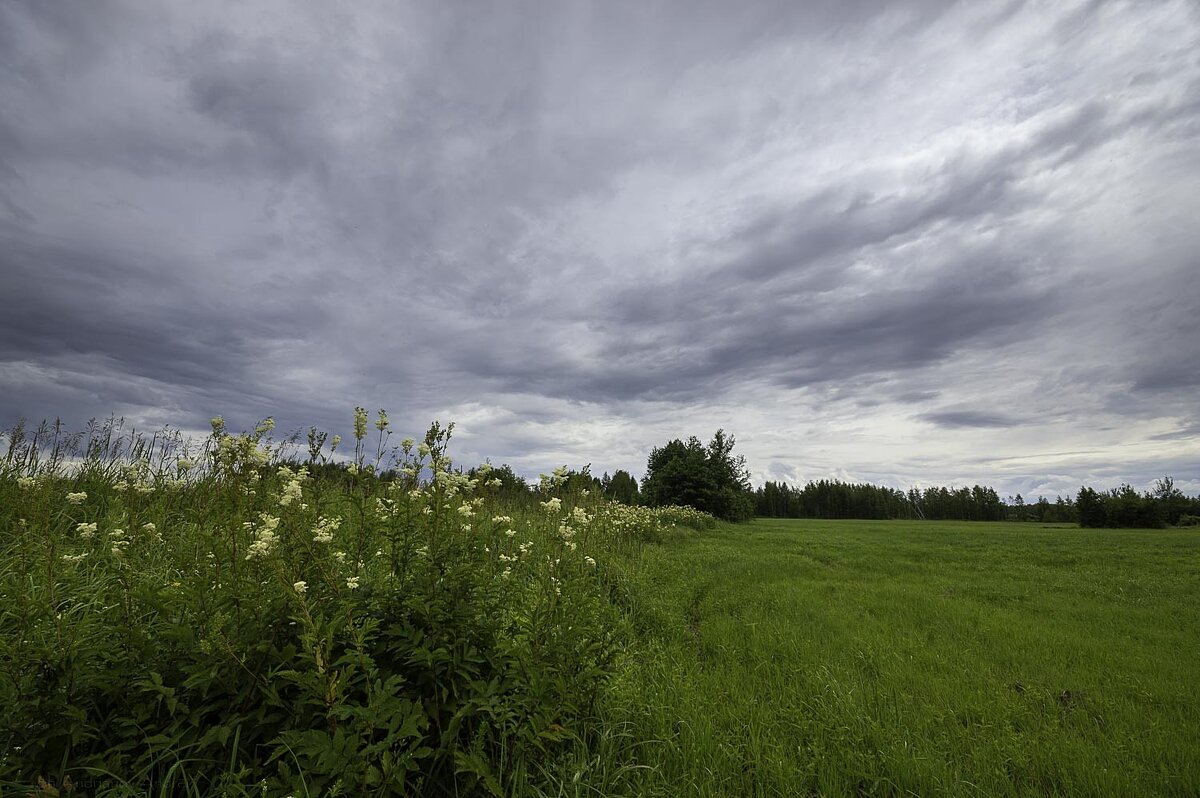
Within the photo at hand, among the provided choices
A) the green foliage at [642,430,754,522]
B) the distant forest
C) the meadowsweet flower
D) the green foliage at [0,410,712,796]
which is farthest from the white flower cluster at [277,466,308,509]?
the distant forest

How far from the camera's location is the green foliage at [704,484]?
132 feet

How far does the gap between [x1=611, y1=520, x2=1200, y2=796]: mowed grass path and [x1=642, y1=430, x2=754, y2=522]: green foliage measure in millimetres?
30794

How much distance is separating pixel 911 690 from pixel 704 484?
36.2m

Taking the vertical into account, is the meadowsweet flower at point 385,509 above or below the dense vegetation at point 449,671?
above

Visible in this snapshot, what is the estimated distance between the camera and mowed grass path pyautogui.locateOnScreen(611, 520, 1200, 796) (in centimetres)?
337

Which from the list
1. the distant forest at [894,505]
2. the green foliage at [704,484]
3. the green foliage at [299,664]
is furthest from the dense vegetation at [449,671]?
the distant forest at [894,505]

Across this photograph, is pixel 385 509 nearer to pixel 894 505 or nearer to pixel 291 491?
pixel 291 491

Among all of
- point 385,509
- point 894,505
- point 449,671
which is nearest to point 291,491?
point 385,509

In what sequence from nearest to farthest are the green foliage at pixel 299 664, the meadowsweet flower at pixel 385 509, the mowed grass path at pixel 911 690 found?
1. the green foliage at pixel 299 664
2. the meadowsweet flower at pixel 385 509
3. the mowed grass path at pixel 911 690

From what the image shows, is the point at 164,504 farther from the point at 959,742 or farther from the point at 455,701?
the point at 959,742

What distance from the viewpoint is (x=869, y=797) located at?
3234 mm

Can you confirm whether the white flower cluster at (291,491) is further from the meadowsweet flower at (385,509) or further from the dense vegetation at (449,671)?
the meadowsweet flower at (385,509)

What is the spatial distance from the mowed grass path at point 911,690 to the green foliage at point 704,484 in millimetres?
30794

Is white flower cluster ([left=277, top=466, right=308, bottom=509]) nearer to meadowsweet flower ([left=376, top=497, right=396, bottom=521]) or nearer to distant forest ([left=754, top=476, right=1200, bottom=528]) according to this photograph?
meadowsweet flower ([left=376, top=497, right=396, bottom=521])
